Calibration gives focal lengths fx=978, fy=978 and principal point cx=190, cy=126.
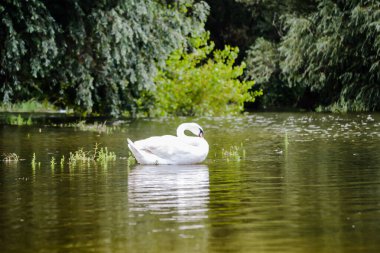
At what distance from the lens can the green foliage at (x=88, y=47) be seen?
94.9 ft

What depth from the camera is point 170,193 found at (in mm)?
12094

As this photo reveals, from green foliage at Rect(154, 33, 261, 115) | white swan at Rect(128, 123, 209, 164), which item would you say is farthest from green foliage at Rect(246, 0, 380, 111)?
white swan at Rect(128, 123, 209, 164)

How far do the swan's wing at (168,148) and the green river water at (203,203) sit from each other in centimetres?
38

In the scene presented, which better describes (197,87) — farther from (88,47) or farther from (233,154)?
(233,154)

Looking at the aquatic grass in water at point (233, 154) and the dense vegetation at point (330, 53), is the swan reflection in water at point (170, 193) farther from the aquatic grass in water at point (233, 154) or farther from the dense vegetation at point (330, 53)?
the dense vegetation at point (330, 53)

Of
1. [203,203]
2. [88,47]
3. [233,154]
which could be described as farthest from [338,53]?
[203,203]

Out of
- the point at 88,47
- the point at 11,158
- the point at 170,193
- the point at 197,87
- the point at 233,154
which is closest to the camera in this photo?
the point at 170,193

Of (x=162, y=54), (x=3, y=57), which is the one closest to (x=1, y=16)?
(x=3, y=57)

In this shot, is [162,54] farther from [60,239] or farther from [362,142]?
[60,239]

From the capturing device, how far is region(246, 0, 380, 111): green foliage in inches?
1591

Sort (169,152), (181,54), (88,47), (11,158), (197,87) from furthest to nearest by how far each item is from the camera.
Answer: (181,54) < (197,87) < (88,47) < (11,158) < (169,152)

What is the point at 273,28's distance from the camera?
2131 inches

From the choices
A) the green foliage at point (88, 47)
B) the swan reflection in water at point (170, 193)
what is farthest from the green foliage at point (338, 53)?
the swan reflection in water at point (170, 193)

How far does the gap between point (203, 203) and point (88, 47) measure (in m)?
21.4
